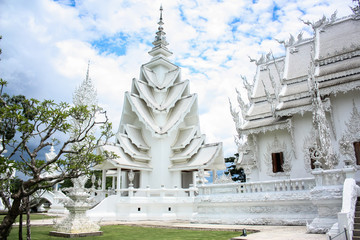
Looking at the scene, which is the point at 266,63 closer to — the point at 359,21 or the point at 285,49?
the point at 285,49

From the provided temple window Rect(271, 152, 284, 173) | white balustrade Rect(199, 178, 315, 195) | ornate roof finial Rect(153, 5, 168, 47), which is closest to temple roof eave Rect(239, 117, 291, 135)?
temple window Rect(271, 152, 284, 173)

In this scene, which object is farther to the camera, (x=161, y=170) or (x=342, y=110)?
(x=161, y=170)

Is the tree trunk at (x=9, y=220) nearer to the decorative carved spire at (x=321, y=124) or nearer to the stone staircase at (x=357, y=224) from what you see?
the stone staircase at (x=357, y=224)

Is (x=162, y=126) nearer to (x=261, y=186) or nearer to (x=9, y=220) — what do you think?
(x=261, y=186)

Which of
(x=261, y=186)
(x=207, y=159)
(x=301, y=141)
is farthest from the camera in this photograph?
(x=207, y=159)

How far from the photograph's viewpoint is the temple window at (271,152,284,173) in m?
14.4

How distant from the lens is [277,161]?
1459 centimetres

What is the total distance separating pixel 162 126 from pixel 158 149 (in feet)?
6.69

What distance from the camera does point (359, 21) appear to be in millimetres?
14633

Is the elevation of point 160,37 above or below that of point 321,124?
above

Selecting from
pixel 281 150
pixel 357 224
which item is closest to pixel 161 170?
pixel 281 150

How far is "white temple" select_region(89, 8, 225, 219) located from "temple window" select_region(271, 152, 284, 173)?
5858 mm

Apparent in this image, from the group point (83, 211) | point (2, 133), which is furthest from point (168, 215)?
point (2, 133)

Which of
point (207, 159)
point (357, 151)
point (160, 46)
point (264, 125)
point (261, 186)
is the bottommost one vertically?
point (261, 186)
